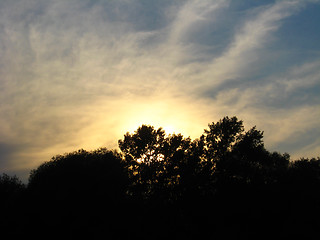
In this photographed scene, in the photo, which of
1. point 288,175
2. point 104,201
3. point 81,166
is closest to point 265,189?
point 288,175

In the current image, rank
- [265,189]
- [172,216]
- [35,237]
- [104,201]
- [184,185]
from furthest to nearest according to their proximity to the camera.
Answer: [184,185] < [172,216] < [265,189] < [104,201] < [35,237]

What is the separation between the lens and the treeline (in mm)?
39188

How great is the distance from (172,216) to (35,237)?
28.2 meters

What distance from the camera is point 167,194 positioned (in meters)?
58.9

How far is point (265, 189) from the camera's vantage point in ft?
158

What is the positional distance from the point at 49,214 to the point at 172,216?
2687 centimetres

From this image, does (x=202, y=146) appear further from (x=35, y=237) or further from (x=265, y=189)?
(x=35, y=237)

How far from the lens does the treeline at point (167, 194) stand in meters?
39.2

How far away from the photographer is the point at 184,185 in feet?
196

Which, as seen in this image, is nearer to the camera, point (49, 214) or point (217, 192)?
point (49, 214)

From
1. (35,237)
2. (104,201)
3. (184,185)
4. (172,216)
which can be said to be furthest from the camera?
(184,185)

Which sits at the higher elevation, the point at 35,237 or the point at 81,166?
the point at 81,166

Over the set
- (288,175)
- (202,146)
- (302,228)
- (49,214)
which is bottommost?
(302,228)

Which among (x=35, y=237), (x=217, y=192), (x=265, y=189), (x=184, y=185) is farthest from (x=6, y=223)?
(x=265, y=189)
